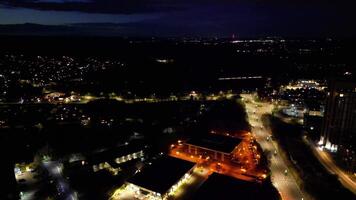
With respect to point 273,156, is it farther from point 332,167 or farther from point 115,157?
point 115,157

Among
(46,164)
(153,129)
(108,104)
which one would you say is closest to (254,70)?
(108,104)

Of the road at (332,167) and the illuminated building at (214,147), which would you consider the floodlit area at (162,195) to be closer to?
the illuminated building at (214,147)

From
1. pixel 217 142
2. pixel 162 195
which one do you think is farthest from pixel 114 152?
pixel 217 142

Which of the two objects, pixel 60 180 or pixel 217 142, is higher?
pixel 217 142

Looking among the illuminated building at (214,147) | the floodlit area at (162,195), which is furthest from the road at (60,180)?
the illuminated building at (214,147)

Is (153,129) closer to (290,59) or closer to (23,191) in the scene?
(23,191)

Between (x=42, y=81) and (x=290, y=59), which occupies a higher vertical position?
(x=290, y=59)

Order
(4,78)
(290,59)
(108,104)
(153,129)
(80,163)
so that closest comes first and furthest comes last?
(80,163) → (153,129) → (108,104) → (4,78) → (290,59)
